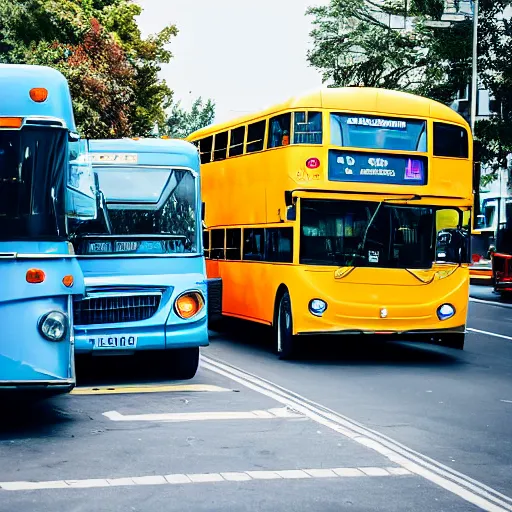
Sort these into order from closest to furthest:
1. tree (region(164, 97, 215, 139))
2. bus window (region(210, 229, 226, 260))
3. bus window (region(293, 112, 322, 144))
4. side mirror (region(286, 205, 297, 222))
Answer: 1. side mirror (region(286, 205, 297, 222))
2. bus window (region(293, 112, 322, 144))
3. bus window (region(210, 229, 226, 260))
4. tree (region(164, 97, 215, 139))

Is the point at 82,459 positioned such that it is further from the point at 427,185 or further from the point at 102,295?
the point at 427,185

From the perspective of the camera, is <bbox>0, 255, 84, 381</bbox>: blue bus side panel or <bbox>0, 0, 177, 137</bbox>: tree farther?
<bbox>0, 0, 177, 137</bbox>: tree

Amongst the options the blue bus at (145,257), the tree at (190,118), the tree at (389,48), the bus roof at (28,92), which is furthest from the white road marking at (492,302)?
the tree at (190,118)

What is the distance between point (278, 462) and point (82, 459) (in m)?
1.38

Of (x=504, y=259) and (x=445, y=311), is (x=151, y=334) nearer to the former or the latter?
(x=445, y=311)

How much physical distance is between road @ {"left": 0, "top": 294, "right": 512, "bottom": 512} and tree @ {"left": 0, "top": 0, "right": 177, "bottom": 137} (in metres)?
18.1

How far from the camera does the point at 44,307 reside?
9.02 meters

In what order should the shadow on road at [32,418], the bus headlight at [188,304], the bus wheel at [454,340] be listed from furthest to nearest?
the bus wheel at [454,340] < the bus headlight at [188,304] < the shadow on road at [32,418]

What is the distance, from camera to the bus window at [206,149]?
1994 centimetres

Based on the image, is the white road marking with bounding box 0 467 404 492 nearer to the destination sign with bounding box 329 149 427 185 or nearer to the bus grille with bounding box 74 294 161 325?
the bus grille with bounding box 74 294 161 325

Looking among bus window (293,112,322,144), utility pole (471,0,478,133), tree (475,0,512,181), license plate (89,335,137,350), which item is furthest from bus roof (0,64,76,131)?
utility pole (471,0,478,133)

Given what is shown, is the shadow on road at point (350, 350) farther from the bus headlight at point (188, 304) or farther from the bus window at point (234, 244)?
the bus headlight at point (188, 304)

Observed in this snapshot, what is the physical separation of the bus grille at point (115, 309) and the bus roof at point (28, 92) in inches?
127

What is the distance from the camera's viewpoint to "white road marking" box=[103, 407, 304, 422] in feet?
33.6
